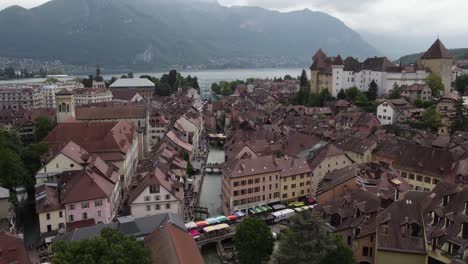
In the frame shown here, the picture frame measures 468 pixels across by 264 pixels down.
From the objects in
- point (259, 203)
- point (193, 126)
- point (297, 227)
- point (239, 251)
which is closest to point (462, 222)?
point (297, 227)

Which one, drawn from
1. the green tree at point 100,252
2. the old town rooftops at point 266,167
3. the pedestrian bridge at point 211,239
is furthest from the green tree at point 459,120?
the green tree at point 100,252

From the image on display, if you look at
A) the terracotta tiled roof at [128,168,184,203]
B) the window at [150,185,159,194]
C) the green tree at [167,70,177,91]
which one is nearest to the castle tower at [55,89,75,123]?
the terracotta tiled roof at [128,168,184,203]

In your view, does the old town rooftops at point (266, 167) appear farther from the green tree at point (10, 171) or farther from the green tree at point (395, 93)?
the green tree at point (395, 93)

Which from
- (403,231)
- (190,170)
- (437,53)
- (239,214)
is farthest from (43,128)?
(437,53)

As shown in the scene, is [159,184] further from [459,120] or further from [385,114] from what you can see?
[459,120]

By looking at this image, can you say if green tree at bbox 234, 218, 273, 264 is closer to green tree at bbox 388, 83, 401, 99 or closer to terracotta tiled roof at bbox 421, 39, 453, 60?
green tree at bbox 388, 83, 401, 99

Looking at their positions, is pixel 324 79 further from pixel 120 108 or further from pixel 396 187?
pixel 396 187
